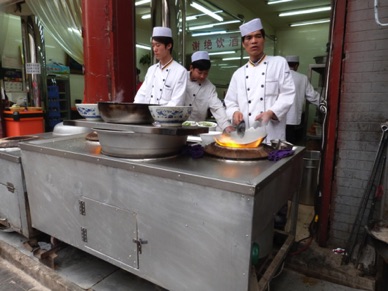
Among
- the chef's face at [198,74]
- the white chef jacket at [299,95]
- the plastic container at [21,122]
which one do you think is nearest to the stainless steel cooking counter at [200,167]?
the chef's face at [198,74]

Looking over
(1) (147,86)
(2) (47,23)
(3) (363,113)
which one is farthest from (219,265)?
(2) (47,23)

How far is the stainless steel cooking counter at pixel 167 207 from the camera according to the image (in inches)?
51.4

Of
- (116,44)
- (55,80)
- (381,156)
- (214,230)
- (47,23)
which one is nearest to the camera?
(214,230)

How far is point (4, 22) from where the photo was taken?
5680mm

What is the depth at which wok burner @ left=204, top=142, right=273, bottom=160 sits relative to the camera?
1.69m

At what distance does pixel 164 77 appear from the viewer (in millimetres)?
2932

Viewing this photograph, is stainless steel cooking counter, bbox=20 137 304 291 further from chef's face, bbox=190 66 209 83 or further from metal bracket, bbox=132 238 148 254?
chef's face, bbox=190 66 209 83

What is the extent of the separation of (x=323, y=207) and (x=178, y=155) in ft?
5.35

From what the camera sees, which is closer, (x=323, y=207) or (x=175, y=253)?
(x=175, y=253)

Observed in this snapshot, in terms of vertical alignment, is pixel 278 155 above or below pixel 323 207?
above

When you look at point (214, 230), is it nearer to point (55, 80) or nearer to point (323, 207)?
point (323, 207)

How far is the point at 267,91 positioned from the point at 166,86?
1.06 metres

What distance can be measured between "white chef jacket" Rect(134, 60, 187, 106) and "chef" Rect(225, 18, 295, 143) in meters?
0.54

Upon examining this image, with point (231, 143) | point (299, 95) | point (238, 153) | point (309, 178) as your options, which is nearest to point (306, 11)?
point (299, 95)
